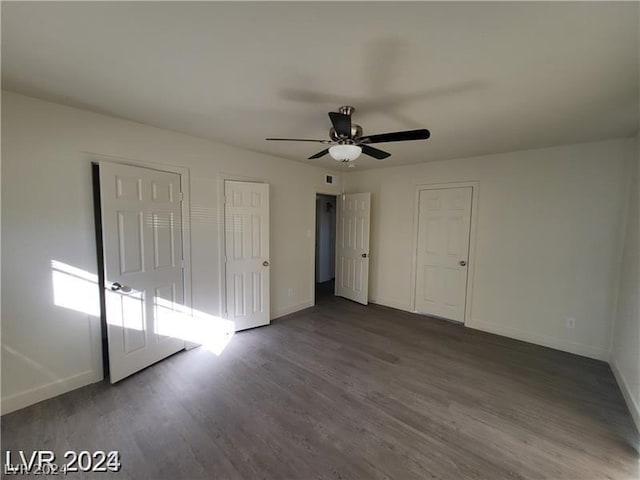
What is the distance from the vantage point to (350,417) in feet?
6.69

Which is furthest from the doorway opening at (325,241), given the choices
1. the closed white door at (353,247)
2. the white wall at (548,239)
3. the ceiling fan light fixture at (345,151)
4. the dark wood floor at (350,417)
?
the ceiling fan light fixture at (345,151)

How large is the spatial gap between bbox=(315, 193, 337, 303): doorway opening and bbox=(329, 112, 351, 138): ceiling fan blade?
4028 mm

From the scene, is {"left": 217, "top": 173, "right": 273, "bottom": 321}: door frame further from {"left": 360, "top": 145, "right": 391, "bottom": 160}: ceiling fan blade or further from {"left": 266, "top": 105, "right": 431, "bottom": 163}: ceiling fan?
{"left": 360, "top": 145, "right": 391, "bottom": 160}: ceiling fan blade

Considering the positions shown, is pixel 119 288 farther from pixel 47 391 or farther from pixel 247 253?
pixel 247 253

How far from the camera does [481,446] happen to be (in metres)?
1.79

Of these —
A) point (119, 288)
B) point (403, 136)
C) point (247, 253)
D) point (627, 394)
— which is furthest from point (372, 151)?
point (627, 394)

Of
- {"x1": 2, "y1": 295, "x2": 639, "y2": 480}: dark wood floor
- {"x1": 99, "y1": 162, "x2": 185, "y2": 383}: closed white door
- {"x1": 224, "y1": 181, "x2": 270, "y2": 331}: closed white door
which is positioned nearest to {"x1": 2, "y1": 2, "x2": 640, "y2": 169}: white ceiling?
{"x1": 99, "y1": 162, "x2": 185, "y2": 383}: closed white door

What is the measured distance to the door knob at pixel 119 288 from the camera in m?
2.39

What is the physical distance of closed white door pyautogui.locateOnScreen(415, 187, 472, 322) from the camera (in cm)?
388

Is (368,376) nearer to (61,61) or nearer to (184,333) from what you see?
(184,333)

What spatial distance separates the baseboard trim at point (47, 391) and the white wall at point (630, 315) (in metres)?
4.64

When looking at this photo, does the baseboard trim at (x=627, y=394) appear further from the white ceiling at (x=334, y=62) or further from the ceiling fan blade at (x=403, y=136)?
the ceiling fan blade at (x=403, y=136)

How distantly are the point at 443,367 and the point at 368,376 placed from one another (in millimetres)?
864

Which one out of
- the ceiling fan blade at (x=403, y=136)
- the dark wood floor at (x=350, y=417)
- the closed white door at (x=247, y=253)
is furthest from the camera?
the closed white door at (x=247, y=253)
